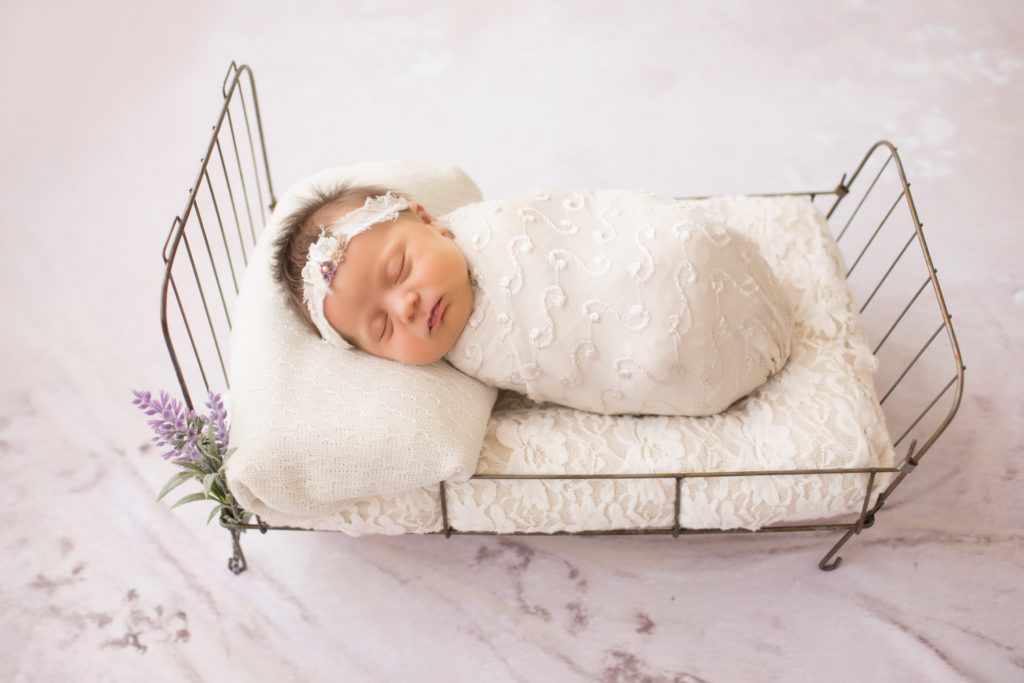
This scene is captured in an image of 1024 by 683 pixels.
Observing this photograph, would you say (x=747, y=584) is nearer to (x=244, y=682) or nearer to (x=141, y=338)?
(x=244, y=682)

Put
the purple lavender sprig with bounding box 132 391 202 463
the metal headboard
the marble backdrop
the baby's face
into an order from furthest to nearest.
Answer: the metal headboard → the marble backdrop → the baby's face → the purple lavender sprig with bounding box 132 391 202 463

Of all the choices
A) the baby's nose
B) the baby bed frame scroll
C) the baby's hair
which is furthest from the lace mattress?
the baby's hair

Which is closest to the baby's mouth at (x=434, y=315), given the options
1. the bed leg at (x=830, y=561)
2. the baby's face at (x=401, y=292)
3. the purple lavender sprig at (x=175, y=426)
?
the baby's face at (x=401, y=292)

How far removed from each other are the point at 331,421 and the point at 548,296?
40 centimetres

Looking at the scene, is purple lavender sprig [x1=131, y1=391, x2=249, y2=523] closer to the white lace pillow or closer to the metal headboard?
the white lace pillow

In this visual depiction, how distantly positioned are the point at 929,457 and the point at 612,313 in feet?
2.71

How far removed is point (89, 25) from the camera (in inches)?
110

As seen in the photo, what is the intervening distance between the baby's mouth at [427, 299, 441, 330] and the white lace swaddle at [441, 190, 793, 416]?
77mm

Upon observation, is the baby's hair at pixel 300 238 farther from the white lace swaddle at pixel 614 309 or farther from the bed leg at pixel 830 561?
the bed leg at pixel 830 561

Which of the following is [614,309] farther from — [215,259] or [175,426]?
[215,259]

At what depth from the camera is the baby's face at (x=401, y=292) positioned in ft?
4.25

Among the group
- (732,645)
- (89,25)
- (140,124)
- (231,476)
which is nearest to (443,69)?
(140,124)

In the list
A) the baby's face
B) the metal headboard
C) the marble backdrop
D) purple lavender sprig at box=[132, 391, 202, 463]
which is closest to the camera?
purple lavender sprig at box=[132, 391, 202, 463]

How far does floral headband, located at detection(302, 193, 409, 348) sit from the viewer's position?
1.28 m
